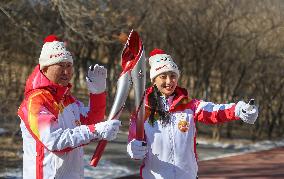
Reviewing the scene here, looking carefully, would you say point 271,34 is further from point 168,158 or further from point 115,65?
point 168,158

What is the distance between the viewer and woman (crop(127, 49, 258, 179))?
140 inches

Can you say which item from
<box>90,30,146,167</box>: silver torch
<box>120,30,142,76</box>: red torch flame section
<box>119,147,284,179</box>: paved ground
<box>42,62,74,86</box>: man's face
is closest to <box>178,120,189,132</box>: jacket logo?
<box>90,30,146,167</box>: silver torch

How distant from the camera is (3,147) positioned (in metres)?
8.89

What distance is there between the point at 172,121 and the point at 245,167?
5845 mm

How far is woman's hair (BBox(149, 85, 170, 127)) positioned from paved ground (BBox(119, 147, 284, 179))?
4.29 m

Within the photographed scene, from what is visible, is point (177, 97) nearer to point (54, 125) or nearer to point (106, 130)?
point (106, 130)

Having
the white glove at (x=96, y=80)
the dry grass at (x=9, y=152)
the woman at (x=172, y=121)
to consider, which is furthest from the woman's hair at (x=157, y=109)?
the dry grass at (x=9, y=152)

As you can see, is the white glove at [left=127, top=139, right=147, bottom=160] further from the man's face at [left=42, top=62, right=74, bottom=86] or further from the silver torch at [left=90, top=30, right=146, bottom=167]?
the man's face at [left=42, top=62, right=74, bottom=86]

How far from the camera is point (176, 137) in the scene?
3.57m

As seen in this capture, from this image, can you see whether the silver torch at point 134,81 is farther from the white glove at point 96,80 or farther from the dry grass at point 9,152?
the dry grass at point 9,152

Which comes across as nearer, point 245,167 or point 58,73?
point 58,73

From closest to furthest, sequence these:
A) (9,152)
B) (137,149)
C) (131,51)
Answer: (137,149), (131,51), (9,152)

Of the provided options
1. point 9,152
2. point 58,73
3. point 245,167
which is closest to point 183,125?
point 58,73

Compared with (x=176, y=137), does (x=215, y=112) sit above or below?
above
